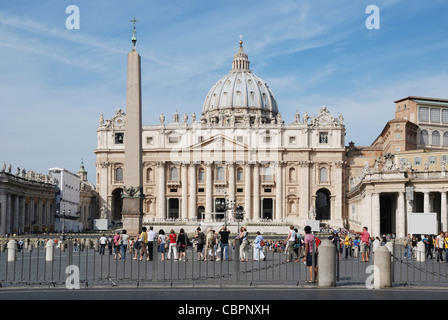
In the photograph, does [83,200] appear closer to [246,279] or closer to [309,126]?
[309,126]

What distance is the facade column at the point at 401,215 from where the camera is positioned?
159 ft

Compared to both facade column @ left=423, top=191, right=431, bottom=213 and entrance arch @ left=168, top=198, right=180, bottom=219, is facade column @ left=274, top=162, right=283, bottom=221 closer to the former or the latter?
entrance arch @ left=168, top=198, right=180, bottom=219

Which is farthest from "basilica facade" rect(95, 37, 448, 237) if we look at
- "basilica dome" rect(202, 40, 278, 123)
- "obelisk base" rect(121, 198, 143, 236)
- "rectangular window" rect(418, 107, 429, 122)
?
"obelisk base" rect(121, 198, 143, 236)

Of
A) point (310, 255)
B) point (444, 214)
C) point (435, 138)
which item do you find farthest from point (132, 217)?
point (435, 138)

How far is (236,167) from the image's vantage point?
88.7 meters

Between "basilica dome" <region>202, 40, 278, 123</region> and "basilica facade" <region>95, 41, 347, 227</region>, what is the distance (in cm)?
2730

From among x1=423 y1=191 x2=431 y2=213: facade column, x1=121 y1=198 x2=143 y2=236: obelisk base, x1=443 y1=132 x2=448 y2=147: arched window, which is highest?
x1=443 y1=132 x2=448 y2=147: arched window

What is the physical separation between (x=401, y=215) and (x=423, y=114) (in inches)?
1343

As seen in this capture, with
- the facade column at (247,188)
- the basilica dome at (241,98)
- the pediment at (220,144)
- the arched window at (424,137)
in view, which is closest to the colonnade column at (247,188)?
the facade column at (247,188)

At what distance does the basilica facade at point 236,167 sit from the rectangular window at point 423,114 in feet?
38.3

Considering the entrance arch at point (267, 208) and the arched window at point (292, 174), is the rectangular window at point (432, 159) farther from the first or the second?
the entrance arch at point (267, 208)

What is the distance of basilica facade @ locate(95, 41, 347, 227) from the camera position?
87.4 m

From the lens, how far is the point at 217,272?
1969 cm
